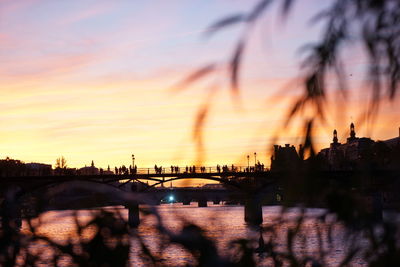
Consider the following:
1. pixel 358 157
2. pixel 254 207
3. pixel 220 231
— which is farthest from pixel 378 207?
pixel 254 207

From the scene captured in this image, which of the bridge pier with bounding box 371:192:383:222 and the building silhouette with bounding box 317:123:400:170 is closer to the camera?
the building silhouette with bounding box 317:123:400:170

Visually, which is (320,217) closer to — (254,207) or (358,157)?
(358,157)

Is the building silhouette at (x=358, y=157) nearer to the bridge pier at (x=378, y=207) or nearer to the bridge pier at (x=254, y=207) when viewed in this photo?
the bridge pier at (x=378, y=207)

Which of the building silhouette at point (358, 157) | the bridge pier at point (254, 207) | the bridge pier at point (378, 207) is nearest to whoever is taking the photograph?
the building silhouette at point (358, 157)

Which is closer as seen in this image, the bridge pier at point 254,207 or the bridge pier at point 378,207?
the bridge pier at point 378,207

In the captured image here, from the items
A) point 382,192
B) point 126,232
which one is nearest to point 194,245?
point 126,232

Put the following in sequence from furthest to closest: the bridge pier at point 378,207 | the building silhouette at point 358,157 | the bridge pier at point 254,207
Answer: the bridge pier at point 254,207
the bridge pier at point 378,207
the building silhouette at point 358,157

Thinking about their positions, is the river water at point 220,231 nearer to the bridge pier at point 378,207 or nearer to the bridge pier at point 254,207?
the bridge pier at point 378,207

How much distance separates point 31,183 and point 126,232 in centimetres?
6801

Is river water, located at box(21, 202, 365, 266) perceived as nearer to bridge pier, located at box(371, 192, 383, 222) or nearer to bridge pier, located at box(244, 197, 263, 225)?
bridge pier, located at box(371, 192, 383, 222)

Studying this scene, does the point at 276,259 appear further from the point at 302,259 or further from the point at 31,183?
the point at 31,183

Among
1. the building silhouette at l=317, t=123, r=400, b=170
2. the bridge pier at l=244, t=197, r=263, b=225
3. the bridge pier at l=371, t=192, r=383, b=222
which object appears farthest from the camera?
the bridge pier at l=244, t=197, r=263, b=225

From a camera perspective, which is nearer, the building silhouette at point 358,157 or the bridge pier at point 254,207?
the building silhouette at point 358,157

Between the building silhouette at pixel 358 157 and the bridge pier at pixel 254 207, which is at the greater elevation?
the building silhouette at pixel 358 157
